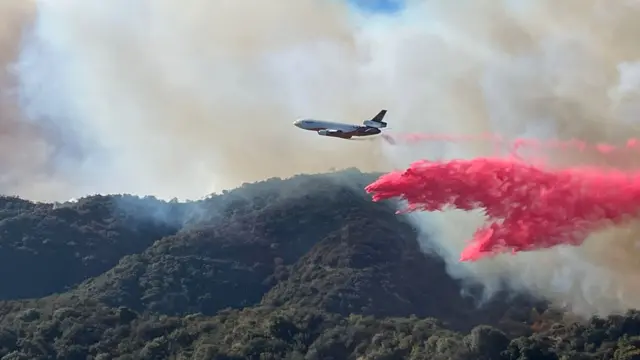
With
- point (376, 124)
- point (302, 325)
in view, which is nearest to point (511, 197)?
point (376, 124)

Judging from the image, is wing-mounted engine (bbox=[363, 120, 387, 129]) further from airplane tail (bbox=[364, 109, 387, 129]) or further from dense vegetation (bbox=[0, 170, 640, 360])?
dense vegetation (bbox=[0, 170, 640, 360])

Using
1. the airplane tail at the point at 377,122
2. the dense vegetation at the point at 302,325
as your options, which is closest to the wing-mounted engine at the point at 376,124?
the airplane tail at the point at 377,122

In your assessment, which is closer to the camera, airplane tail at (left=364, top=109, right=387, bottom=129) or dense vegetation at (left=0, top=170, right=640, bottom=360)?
airplane tail at (left=364, top=109, right=387, bottom=129)

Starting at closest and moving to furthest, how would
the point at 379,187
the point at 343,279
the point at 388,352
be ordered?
the point at 379,187 → the point at 388,352 → the point at 343,279

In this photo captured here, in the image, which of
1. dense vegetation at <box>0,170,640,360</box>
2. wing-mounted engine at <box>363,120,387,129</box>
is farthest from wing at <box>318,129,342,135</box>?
dense vegetation at <box>0,170,640,360</box>

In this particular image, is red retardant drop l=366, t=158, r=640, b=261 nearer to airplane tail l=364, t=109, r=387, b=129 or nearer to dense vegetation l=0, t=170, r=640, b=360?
airplane tail l=364, t=109, r=387, b=129

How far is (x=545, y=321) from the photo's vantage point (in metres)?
176

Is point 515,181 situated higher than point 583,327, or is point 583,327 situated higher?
point 515,181

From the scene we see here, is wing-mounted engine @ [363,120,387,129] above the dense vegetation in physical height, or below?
above

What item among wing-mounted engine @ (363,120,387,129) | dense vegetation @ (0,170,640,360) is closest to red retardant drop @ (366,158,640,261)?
wing-mounted engine @ (363,120,387,129)

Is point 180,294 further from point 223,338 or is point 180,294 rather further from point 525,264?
point 525,264

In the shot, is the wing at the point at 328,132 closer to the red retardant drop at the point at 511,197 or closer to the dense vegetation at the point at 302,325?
the red retardant drop at the point at 511,197

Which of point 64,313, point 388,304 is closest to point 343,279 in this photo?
point 388,304

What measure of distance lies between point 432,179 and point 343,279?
11828cm
